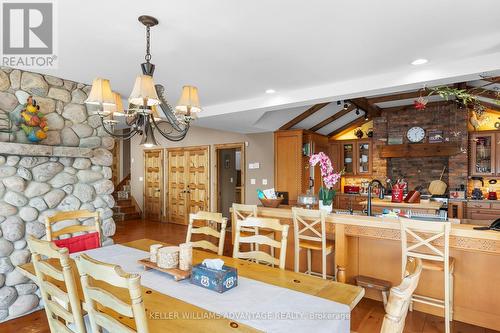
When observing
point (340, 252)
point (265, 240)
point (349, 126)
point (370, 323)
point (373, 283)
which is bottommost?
point (370, 323)

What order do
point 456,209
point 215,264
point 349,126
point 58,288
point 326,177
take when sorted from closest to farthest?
point 58,288 → point 215,264 → point 326,177 → point 456,209 → point 349,126

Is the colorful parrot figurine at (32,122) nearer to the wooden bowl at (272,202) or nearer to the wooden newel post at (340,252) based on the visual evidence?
the wooden bowl at (272,202)

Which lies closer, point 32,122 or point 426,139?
point 32,122

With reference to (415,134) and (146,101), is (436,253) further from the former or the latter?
(415,134)

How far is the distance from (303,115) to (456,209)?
3.51 meters

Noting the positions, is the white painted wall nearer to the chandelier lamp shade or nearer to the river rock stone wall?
the river rock stone wall

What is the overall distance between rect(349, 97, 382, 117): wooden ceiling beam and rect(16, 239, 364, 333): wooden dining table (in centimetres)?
458

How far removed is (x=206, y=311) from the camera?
138 centimetres

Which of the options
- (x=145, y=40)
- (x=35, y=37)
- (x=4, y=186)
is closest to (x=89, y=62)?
(x=35, y=37)

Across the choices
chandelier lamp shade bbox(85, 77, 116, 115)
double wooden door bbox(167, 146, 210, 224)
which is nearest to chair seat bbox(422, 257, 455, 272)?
chandelier lamp shade bbox(85, 77, 116, 115)

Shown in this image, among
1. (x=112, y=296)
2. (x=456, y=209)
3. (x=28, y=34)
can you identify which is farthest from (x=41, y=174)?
(x=456, y=209)

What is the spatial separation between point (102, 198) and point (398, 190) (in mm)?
4452

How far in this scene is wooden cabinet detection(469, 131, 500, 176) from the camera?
→ 6.00 m

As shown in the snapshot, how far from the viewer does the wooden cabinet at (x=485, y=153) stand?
236 inches
